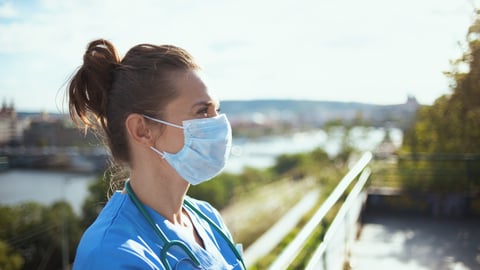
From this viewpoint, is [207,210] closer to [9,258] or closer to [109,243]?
[109,243]

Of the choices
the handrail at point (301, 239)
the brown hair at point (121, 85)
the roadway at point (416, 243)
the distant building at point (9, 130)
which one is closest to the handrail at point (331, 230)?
the handrail at point (301, 239)

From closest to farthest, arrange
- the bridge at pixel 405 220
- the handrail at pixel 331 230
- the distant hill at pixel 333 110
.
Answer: the handrail at pixel 331 230 < the bridge at pixel 405 220 < the distant hill at pixel 333 110

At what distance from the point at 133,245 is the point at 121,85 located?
1.40ft

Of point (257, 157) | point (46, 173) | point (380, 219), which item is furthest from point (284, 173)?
point (380, 219)

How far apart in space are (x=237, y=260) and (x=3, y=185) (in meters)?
28.5

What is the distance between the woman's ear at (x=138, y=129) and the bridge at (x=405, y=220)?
116 cm

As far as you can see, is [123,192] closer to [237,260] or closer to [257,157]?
[237,260]

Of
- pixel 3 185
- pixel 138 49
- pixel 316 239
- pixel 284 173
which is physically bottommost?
pixel 284 173

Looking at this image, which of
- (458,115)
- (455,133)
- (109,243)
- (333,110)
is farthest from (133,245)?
(333,110)

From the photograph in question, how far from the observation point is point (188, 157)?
4.12 ft

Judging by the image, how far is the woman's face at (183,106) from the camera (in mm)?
1177

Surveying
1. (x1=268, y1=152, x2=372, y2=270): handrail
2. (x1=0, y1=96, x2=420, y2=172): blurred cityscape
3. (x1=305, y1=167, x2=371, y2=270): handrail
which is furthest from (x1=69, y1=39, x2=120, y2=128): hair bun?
(x1=0, y1=96, x2=420, y2=172): blurred cityscape

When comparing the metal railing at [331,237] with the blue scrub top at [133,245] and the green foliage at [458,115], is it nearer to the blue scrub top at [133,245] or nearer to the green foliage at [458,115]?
the blue scrub top at [133,245]

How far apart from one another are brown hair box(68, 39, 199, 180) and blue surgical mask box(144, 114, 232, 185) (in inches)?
2.6
